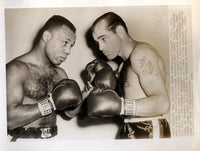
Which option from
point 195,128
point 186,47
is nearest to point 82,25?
point 186,47

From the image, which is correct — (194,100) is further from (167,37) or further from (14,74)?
(14,74)

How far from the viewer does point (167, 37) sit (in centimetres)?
80

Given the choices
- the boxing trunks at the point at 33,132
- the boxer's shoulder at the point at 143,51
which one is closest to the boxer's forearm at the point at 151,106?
the boxer's shoulder at the point at 143,51

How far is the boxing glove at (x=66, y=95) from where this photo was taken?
2.55 feet

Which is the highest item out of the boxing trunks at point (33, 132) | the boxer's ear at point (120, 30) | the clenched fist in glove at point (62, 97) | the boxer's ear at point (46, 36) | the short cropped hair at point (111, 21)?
the short cropped hair at point (111, 21)

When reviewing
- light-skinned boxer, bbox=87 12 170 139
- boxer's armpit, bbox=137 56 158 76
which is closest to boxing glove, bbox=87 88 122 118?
light-skinned boxer, bbox=87 12 170 139

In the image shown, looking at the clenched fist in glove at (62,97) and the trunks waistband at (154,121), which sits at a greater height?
the clenched fist in glove at (62,97)

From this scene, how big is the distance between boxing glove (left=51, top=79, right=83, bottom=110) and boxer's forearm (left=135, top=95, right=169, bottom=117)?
0.56 feet

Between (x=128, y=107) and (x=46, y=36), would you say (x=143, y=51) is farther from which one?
(x=46, y=36)

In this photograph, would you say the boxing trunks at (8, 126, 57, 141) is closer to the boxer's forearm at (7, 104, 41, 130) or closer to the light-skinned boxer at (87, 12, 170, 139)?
the boxer's forearm at (7, 104, 41, 130)

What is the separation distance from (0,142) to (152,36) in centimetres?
53

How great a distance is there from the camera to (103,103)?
78 centimetres

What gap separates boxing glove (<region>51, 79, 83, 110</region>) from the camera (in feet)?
2.55

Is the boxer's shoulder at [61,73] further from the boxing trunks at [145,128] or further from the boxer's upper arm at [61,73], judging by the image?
the boxing trunks at [145,128]
